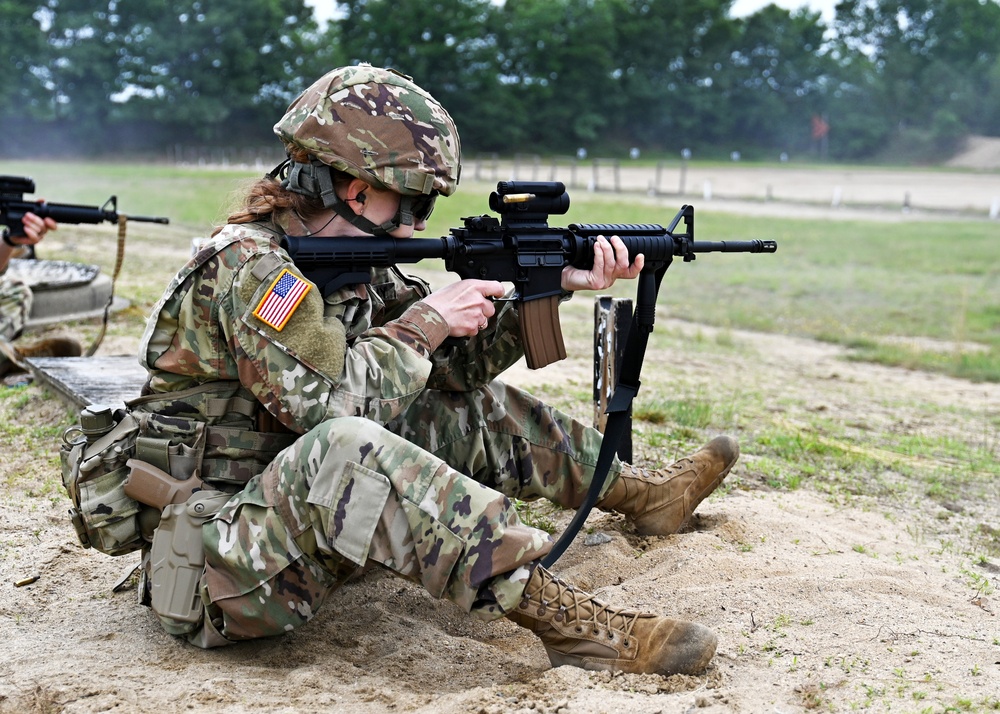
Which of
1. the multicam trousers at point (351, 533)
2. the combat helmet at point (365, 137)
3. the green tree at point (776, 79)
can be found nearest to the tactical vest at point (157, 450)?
the multicam trousers at point (351, 533)

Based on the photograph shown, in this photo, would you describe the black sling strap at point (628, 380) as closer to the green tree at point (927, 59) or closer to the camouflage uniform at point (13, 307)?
the camouflage uniform at point (13, 307)

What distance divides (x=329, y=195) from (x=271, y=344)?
1.79 ft

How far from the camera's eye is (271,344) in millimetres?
2873

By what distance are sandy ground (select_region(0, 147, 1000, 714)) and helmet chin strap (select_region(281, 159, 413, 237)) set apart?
132cm

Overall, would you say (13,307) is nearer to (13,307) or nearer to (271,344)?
(13,307)

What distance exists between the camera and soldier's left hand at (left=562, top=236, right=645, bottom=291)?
3.67 metres

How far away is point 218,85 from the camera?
218 ft

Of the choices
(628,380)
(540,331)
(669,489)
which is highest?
(540,331)

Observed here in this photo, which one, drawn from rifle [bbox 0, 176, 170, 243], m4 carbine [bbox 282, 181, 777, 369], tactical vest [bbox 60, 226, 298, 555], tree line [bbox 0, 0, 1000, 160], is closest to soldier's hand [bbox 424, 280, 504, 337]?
m4 carbine [bbox 282, 181, 777, 369]

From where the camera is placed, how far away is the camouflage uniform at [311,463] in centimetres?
275

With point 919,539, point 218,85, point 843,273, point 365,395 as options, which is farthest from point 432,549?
point 218,85

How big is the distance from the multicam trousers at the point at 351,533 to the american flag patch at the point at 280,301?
0.33 meters

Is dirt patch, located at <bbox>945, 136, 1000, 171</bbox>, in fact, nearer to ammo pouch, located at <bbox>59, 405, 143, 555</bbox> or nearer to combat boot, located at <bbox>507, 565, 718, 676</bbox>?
combat boot, located at <bbox>507, 565, 718, 676</bbox>

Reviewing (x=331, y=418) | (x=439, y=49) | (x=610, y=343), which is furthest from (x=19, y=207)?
(x=439, y=49)
